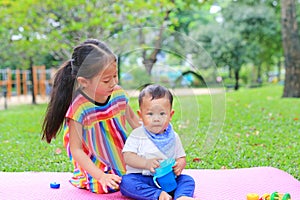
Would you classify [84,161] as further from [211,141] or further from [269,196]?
[269,196]

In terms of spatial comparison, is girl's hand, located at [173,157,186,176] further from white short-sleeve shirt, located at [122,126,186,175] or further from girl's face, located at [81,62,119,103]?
girl's face, located at [81,62,119,103]

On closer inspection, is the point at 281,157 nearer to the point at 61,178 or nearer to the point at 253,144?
the point at 253,144

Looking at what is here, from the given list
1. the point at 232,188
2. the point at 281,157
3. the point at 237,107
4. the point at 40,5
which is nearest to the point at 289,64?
the point at 237,107

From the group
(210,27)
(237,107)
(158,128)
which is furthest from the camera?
(210,27)

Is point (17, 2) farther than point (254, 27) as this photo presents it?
No

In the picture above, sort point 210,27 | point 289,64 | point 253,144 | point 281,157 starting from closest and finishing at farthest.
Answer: point 281,157
point 253,144
point 289,64
point 210,27

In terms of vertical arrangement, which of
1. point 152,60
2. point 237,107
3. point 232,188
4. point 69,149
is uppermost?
point 152,60

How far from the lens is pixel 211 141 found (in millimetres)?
3062

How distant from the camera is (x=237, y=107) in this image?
28.3 ft

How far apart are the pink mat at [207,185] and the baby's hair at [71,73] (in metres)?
0.36

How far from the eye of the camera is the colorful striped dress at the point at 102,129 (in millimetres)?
2922

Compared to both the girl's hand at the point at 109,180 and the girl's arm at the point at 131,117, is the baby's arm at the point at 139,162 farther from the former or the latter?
the girl's arm at the point at 131,117

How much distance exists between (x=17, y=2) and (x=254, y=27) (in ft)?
37.9

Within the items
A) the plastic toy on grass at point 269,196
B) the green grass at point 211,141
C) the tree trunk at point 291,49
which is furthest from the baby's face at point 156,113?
the tree trunk at point 291,49
